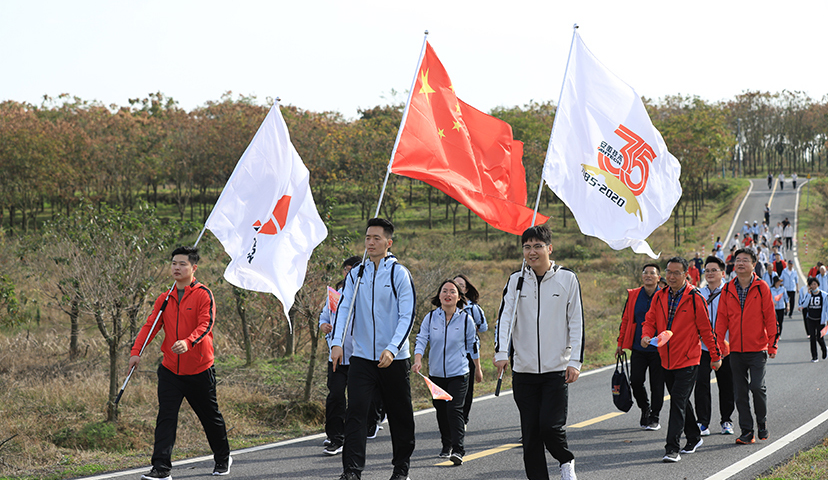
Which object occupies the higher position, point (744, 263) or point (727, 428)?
point (744, 263)

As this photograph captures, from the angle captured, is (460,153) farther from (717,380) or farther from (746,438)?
(746,438)

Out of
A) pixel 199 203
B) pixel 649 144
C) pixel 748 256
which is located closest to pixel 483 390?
pixel 748 256

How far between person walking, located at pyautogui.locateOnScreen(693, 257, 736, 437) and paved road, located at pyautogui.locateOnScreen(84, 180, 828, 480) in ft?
0.65

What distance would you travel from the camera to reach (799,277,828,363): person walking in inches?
551

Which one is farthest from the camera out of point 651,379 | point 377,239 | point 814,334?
point 814,334

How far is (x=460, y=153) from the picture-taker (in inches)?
283

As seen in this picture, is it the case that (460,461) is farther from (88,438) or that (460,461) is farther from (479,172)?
(88,438)

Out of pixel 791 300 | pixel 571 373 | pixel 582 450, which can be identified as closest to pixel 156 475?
pixel 571 373

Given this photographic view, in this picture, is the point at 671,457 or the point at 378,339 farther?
the point at 671,457

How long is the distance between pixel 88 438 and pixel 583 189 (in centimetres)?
571

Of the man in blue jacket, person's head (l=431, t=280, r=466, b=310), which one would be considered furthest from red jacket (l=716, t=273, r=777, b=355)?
the man in blue jacket

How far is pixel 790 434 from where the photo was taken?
7945 millimetres

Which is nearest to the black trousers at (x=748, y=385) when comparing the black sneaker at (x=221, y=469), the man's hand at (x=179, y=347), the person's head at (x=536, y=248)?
the person's head at (x=536, y=248)

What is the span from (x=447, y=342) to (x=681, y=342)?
2.33 metres
